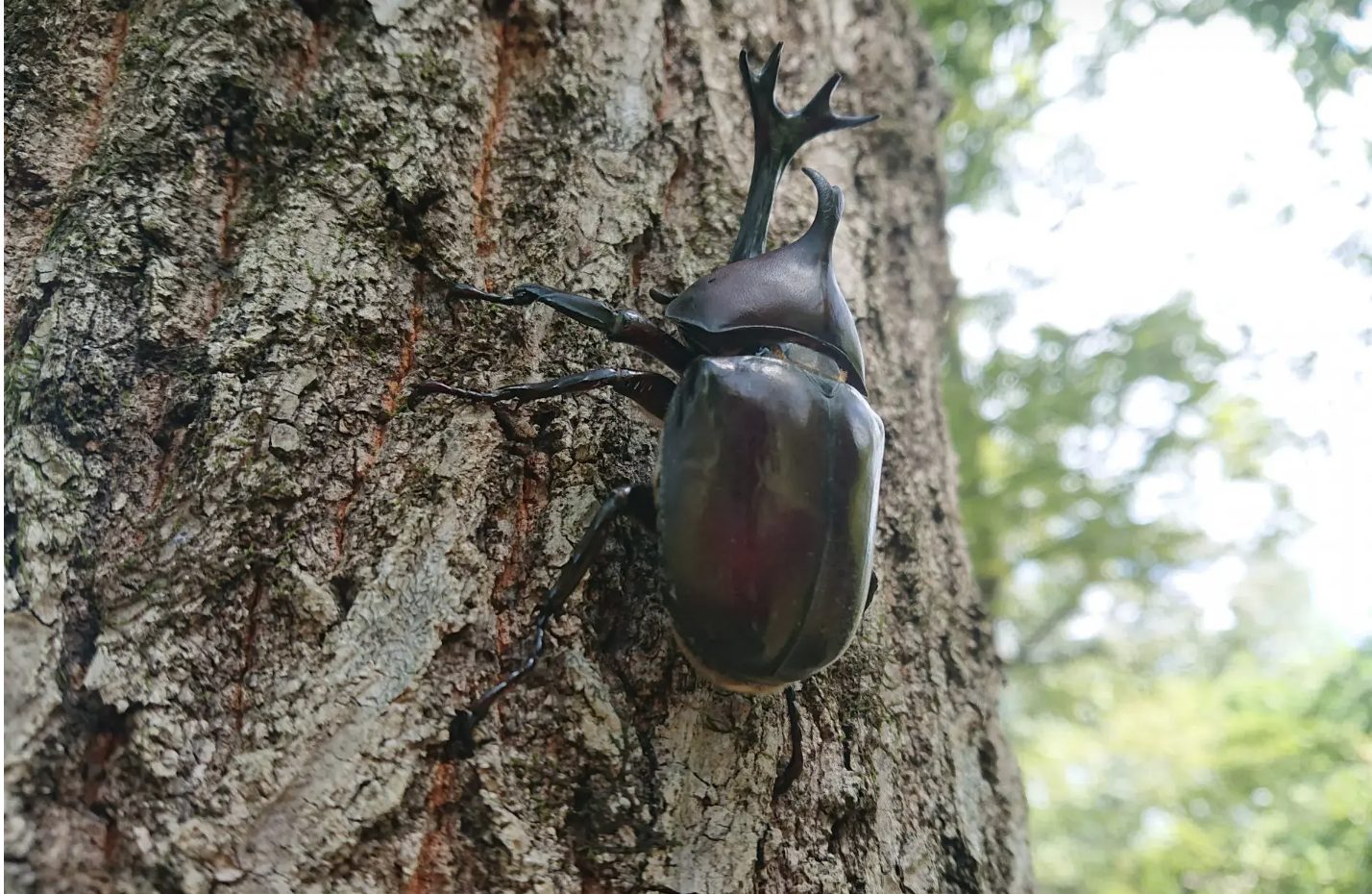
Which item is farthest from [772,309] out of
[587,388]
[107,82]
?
[107,82]

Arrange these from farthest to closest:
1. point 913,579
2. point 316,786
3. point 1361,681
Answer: point 1361,681 → point 913,579 → point 316,786

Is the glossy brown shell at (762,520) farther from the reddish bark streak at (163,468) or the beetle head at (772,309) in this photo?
the reddish bark streak at (163,468)

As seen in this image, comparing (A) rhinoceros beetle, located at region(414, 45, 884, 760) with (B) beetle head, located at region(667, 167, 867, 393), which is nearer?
(A) rhinoceros beetle, located at region(414, 45, 884, 760)

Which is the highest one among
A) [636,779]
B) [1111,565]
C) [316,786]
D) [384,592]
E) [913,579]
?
[1111,565]

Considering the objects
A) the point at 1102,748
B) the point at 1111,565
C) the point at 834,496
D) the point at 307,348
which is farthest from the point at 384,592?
the point at 1102,748

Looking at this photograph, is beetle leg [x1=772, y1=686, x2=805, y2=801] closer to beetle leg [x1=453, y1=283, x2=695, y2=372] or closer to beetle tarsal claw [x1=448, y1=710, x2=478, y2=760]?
beetle tarsal claw [x1=448, y1=710, x2=478, y2=760]

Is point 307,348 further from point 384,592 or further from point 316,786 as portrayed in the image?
point 316,786

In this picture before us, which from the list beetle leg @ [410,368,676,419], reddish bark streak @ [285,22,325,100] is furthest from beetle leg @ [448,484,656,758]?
reddish bark streak @ [285,22,325,100]
